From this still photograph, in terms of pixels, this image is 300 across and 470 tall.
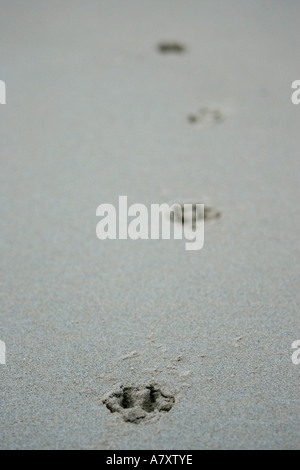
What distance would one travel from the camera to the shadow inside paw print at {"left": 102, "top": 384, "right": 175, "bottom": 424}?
1176 millimetres

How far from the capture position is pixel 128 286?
1.53m

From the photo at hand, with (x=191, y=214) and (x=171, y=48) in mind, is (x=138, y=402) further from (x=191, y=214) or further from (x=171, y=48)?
(x=171, y=48)

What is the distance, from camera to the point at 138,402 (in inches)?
47.3

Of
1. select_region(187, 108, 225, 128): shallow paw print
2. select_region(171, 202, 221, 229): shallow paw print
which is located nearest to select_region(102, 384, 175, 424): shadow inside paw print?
select_region(171, 202, 221, 229): shallow paw print

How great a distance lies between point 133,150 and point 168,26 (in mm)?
1126

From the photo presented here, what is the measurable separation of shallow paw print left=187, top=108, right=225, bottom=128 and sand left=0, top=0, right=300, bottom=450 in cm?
1

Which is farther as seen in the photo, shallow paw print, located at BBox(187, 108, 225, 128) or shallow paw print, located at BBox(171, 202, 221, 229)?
shallow paw print, located at BBox(187, 108, 225, 128)

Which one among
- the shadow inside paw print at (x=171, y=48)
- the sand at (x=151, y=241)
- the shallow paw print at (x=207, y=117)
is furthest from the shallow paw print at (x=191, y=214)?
the shadow inside paw print at (x=171, y=48)

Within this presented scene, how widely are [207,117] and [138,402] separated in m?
1.42

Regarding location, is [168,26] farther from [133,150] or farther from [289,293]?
[289,293]

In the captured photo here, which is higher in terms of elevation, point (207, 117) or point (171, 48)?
point (171, 48)

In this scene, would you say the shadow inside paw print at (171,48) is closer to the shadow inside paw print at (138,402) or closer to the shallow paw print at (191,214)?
the shallow paw print at (191,214)

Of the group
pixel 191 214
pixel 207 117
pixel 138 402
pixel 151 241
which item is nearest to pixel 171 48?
pixel 207 117

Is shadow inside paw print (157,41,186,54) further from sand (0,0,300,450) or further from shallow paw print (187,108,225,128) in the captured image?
shallow paw print (187,108,225,128)
